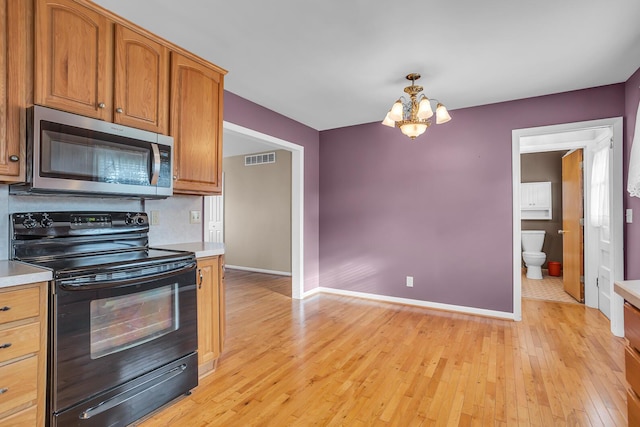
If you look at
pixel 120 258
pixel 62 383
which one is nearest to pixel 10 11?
pixel 120 258

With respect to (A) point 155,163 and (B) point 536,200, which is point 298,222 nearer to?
(A) point 155,163

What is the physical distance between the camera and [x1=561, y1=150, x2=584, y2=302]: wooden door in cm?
413

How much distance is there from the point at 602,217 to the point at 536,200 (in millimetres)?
2782

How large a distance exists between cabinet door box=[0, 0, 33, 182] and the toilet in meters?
6.71

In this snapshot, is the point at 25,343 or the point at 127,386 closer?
the point at 25,343

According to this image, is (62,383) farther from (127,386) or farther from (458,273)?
(458,273)

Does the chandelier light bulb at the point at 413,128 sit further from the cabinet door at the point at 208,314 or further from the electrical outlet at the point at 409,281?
the electrical outlet at the point at 409,281

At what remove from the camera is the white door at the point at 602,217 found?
11.2ft

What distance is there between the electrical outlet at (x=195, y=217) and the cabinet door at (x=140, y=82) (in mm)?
834

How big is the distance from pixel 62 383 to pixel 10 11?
185cm

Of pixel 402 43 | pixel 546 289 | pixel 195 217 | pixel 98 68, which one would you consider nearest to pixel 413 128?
pixel 402 43

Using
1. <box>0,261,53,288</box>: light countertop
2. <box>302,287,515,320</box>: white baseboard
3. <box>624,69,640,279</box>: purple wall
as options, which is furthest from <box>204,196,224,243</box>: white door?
<box>624,69,640,279</box>: purple wall

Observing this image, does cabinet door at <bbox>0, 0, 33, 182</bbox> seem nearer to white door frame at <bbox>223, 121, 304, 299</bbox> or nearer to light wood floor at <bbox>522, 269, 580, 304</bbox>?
white door frame at <bbox>223, 121, 304, 299</bbox>

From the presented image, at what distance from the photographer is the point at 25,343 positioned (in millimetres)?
1409
